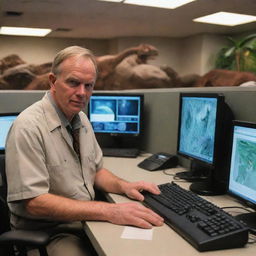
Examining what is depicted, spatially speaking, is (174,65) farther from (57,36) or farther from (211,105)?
(211,105)

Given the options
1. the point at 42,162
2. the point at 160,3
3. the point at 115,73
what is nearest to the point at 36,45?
the point at 160,3

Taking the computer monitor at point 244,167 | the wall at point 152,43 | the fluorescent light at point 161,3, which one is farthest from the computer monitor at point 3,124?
the wall at point 152,43

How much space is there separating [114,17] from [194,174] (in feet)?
17.7

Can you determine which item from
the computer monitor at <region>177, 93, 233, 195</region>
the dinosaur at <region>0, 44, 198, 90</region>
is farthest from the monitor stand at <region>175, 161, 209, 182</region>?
the dinosaur at <region>0, 44, 198, 90</region>

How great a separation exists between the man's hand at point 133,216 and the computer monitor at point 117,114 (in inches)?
43.2

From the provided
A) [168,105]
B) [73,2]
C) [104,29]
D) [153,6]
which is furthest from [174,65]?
[168,105]

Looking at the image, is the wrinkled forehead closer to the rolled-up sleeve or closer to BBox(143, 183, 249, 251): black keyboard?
the rolled-up sleeve

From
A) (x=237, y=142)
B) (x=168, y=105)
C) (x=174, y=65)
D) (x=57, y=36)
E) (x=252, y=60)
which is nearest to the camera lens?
(x=237, y=142)

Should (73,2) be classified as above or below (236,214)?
above

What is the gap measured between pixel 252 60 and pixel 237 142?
578 centimetres

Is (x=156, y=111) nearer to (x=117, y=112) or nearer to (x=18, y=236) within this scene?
(x=117, y=112)

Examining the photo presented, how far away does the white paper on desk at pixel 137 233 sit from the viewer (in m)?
0.98

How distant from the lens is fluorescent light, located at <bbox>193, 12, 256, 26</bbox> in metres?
6.15

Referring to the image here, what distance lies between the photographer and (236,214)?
1.16 meters
